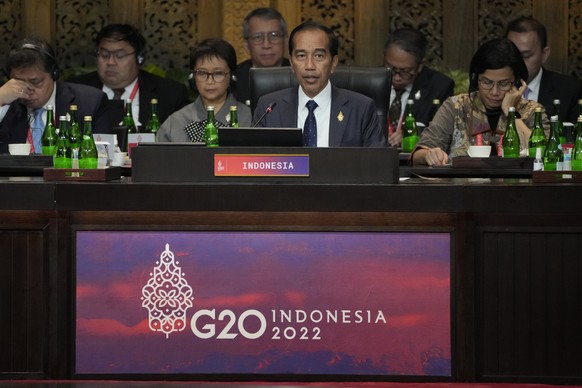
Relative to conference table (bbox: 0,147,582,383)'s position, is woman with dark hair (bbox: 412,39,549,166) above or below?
above

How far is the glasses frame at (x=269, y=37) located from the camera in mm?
6383

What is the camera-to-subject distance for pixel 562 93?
21.0 ft

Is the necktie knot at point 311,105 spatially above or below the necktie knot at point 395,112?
below

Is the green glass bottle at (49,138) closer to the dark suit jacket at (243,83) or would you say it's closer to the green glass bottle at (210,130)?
the green glass bottle at (210,130)

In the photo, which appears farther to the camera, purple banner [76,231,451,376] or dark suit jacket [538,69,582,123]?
dark suit jacket [538,69,582,123]

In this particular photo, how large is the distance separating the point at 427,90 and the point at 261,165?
9.81 ft

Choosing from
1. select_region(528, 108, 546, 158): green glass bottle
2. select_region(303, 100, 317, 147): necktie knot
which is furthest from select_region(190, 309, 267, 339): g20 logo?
select_region(528, 108, 546, 158): green glass bottle

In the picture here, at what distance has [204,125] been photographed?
530 centimetres

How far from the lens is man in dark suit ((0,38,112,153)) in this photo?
547cm

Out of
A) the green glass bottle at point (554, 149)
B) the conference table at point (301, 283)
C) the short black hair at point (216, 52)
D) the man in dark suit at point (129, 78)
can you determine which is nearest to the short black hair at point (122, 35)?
the man in dark suit at point (129, 78)

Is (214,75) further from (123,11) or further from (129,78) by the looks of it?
(123,11)

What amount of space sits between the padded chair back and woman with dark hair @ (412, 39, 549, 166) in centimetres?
32

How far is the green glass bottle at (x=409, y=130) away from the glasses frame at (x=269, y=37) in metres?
0.89

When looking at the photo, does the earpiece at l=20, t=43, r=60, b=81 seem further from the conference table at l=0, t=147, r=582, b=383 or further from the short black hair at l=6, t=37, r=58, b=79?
the conference table at l=0, t=147, r=582, b=383
